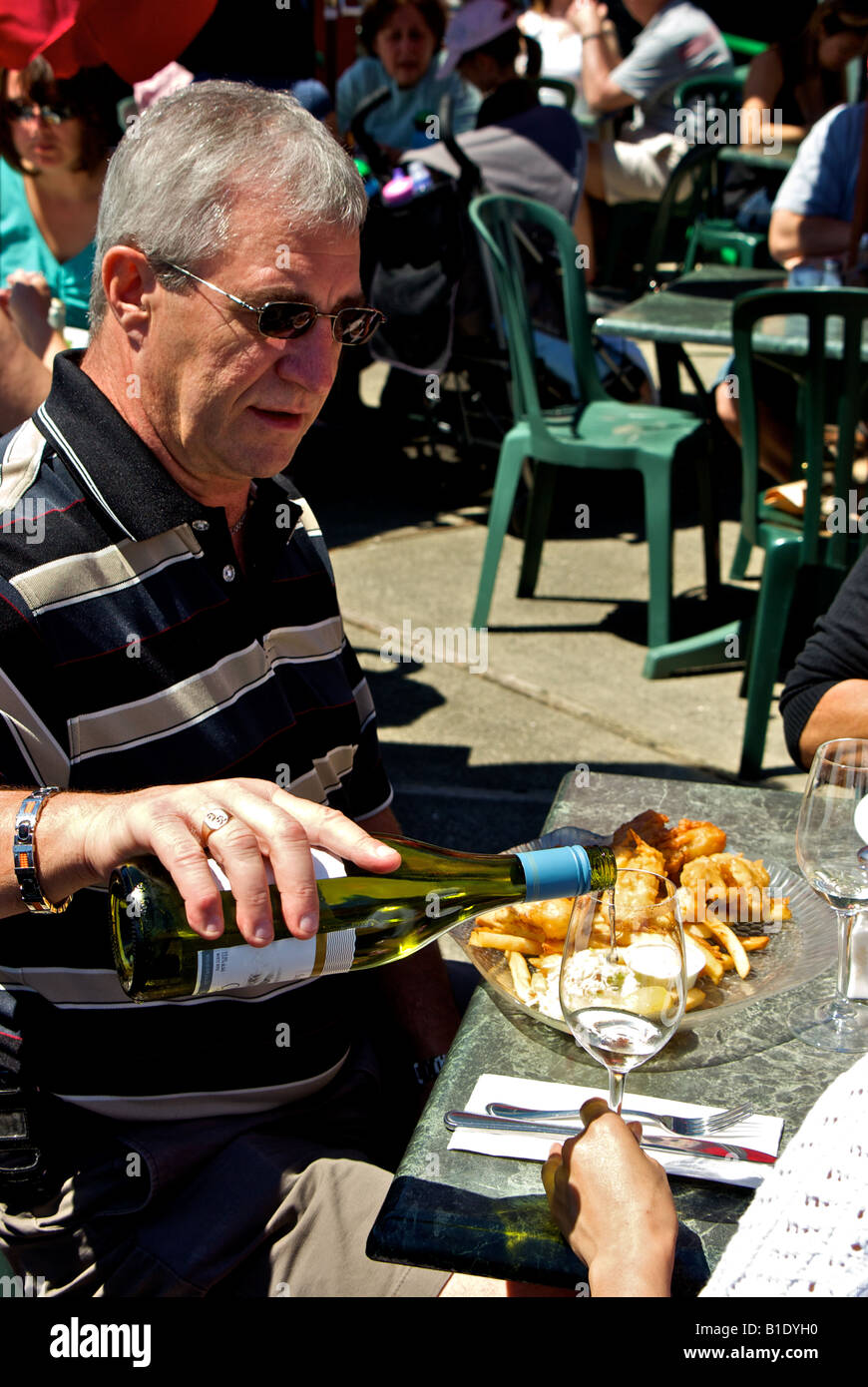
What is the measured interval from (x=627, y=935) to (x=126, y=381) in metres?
1.05

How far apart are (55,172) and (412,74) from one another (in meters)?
4.51

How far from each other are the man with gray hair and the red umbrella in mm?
1402

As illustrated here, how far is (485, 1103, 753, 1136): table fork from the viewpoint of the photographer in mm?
1407

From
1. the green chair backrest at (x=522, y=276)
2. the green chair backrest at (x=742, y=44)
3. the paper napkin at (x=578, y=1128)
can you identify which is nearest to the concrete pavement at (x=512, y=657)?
the green chair backrest at (x=522, y=276)

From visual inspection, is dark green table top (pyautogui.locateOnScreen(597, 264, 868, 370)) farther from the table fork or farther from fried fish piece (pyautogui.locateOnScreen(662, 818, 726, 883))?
the table fork

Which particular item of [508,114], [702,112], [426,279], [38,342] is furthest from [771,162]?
[38,342]

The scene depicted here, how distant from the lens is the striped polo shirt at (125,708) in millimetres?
1658

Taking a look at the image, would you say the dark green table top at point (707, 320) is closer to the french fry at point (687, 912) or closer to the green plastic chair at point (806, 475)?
the green plastic chair at point (806, 475)

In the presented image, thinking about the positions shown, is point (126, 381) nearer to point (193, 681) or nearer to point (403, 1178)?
point (193, 681)

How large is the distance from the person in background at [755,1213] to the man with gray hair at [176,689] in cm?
43

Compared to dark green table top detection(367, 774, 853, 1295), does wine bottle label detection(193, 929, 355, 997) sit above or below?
above

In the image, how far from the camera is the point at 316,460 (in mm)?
7367

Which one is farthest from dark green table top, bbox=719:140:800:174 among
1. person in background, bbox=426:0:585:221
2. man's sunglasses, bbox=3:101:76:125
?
man's sunglasses, bbox=3:101:76:125
